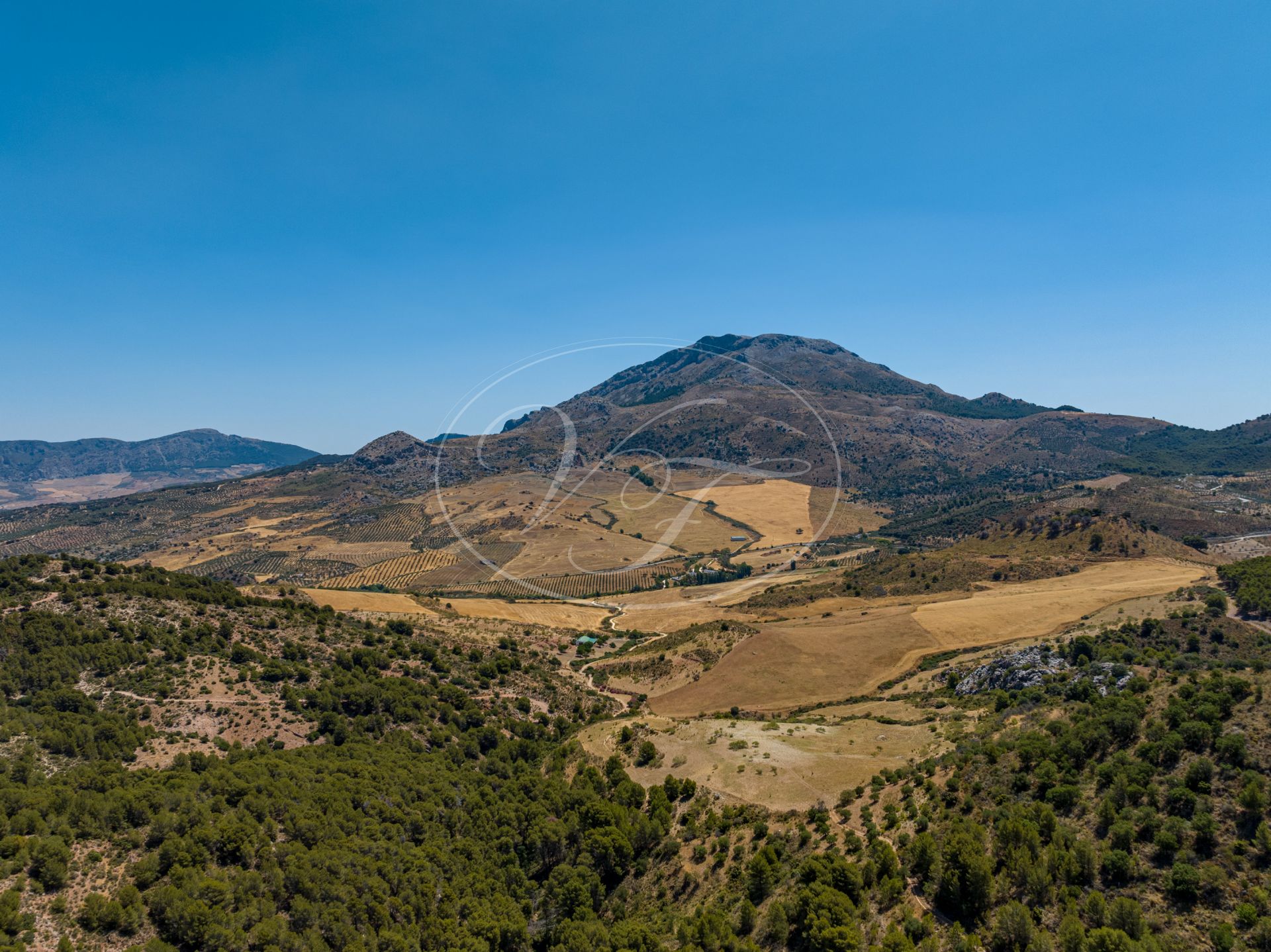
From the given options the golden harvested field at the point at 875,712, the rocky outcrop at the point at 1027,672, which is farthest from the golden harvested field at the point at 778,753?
the rocky outcrop at the point at 1027,672

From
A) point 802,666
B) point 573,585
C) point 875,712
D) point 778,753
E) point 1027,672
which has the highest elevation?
point 1027,672

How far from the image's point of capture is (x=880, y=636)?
285 feet

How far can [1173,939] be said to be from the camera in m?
23.7

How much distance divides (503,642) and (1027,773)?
2632 inches

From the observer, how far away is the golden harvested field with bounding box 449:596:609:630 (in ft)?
387

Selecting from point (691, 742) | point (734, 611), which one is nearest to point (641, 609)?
point (734, 611)

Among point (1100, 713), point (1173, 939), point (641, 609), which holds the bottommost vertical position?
point (641, 609)

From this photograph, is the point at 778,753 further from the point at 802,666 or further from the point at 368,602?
the point at 368,602

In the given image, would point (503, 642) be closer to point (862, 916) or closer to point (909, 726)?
point (909, 726)

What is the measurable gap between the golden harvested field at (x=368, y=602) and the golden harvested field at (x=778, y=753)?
6500cm

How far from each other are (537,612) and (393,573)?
7610cm

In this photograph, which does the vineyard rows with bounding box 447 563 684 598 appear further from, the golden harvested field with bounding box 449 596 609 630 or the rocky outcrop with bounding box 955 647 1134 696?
the rocky outcrop with bounding box 955 647 1134 696

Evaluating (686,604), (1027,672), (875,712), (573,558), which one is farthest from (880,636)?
(573,558)

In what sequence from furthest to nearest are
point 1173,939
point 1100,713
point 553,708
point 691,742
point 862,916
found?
point 553,708 < point 691,742 < point 1100,713 < point 862,916 < point 1173,939
